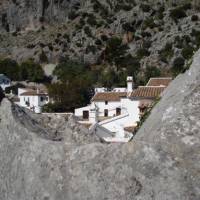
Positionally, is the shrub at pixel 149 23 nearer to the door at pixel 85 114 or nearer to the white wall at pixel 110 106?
the white wall at pixel 110 106

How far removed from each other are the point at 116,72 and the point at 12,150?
92531 mm

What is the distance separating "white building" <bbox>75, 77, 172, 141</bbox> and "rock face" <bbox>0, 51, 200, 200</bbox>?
897 inches

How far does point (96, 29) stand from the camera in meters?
114

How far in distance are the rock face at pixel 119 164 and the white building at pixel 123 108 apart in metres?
22.8

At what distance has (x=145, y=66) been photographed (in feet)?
307

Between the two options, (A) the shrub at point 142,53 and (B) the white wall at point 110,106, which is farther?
(A) the shrub at point 142,53

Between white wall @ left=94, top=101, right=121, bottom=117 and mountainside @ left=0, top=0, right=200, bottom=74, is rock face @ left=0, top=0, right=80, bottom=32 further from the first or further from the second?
white wall @ left=94, top=101, right=121, bottom=117

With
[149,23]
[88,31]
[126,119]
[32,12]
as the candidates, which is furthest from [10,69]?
[126,119]

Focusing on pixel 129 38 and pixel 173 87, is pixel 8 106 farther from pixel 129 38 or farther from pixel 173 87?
pixel 129 38

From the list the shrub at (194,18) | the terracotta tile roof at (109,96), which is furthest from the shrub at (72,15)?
the terracotta tile roof at (109,96)

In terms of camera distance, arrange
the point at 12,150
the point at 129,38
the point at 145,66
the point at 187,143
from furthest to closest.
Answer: the point at 129,38, the point at 145,66, the point at 12,150, the point at 187,143

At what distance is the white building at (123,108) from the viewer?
121ft

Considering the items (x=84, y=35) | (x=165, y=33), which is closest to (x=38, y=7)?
(x=84, y=35)

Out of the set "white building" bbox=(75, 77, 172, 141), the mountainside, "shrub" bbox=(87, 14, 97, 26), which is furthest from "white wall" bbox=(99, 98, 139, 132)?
"shrub" bbox=(87, 14, 97, 26)
